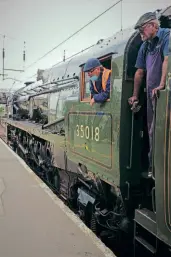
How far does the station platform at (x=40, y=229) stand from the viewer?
13.4 ft

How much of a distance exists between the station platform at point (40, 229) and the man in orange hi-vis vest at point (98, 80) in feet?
5.86

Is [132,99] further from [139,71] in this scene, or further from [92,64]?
[92,64]

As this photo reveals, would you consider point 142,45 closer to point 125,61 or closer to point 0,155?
point 125,61

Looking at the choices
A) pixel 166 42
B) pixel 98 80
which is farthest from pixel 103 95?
pixel 166 42

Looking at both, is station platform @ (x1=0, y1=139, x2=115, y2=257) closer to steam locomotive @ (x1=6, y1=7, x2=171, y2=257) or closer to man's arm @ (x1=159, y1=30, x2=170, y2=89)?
steam locomotive @ (x1=6, y1=7, x2=171, y2=257)

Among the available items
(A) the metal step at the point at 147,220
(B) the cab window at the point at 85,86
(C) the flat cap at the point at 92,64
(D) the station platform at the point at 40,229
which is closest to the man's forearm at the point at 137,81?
(C) the flat cap at the point at 92,64

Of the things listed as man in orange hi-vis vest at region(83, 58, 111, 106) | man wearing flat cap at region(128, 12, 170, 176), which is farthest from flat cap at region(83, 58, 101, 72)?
man wearing flat cap at region(128, 12, 170, 176)

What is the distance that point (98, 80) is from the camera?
4848 mm

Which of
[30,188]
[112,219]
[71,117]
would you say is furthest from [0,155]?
[112,219]

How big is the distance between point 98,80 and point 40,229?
2.18m

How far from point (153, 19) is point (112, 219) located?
2.78 meters

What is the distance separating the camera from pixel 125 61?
424 centimetres

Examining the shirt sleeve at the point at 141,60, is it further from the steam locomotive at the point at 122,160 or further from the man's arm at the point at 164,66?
the man's arm at the point at 164,66

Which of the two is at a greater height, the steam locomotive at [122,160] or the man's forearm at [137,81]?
the man's forearm at [137,81]
